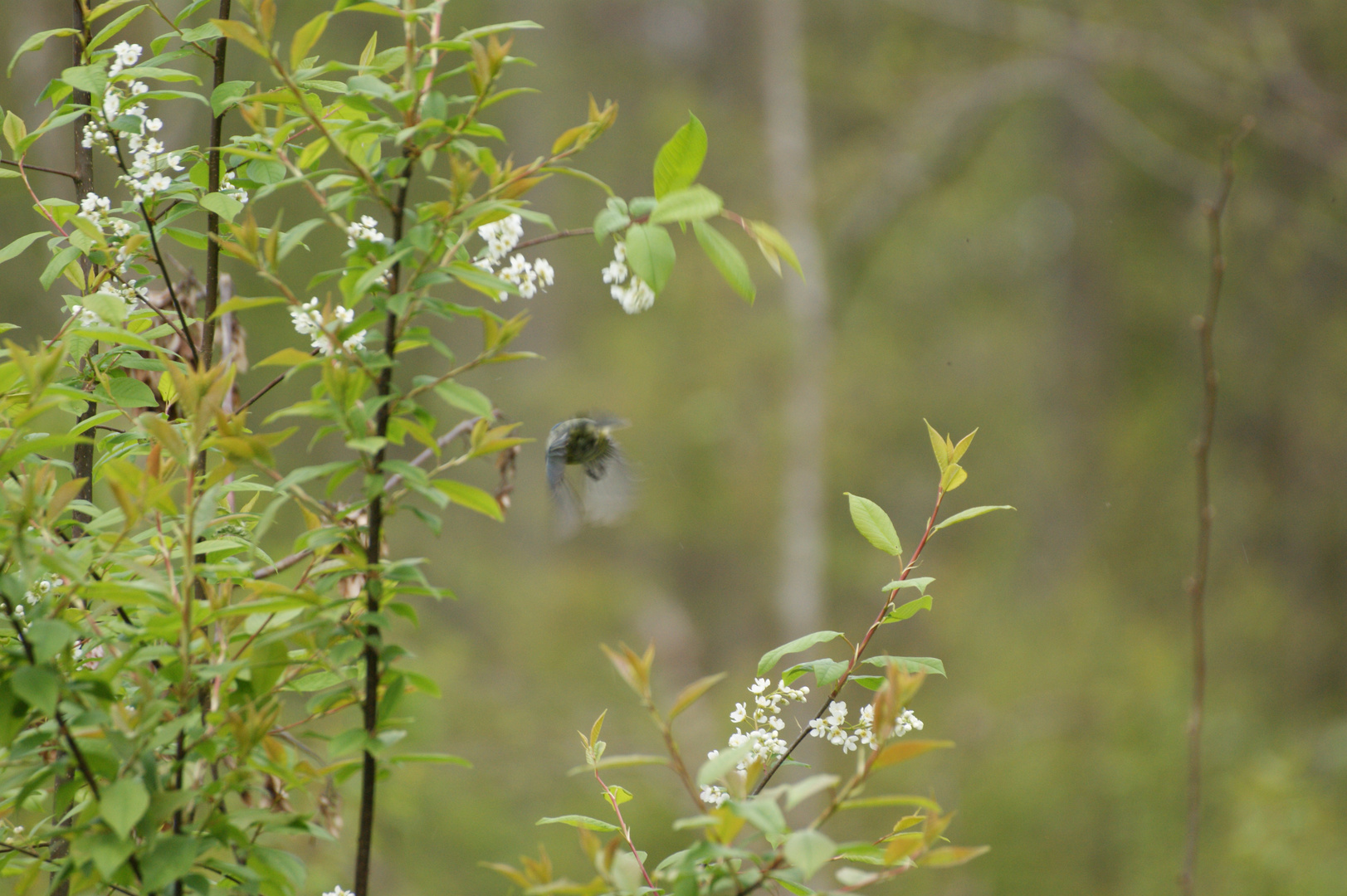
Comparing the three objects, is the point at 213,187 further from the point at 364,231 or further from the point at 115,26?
the point at 364,231

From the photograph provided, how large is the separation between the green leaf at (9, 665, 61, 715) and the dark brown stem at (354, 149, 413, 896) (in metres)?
0.18

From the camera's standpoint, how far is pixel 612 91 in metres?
7.53

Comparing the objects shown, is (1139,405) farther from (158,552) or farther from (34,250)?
(158,552)

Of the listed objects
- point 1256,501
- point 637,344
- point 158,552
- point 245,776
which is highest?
point 158,552

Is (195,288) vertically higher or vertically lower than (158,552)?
higher

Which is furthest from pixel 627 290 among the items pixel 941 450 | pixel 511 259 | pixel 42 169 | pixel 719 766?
pixel 42 169

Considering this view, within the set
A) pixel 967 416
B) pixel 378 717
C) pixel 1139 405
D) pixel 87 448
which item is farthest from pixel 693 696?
pixel 1139 405

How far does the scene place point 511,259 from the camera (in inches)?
32.1

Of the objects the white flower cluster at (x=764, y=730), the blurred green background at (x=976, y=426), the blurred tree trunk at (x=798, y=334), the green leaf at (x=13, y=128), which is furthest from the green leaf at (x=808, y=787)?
the blurred tree trunk at (x=798, y=334)

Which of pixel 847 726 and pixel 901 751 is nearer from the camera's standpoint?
pixel 901 751

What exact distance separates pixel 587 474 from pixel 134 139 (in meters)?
0.69

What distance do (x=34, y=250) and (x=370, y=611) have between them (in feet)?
13.4

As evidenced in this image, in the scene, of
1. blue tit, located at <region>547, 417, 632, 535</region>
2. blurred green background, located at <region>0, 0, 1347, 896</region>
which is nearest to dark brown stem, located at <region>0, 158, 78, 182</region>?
blue tit, located at <region>547, 417, 632, 535</region>

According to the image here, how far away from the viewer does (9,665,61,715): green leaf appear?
1.86ft
